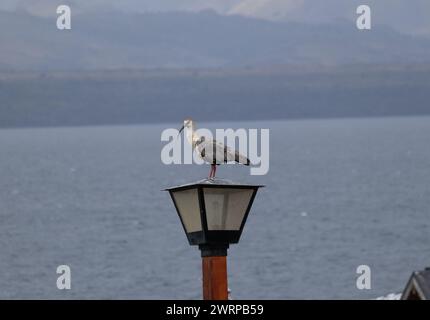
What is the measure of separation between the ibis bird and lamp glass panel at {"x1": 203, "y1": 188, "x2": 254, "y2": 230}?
2.58 feet

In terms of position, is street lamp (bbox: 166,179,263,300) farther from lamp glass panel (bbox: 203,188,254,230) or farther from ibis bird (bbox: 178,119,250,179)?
ibis bird (bbox: 178,119,250,179)

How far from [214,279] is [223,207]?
18.7 inches

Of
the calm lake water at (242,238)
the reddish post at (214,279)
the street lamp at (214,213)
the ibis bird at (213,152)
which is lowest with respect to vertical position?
the reddish post at (214,279)

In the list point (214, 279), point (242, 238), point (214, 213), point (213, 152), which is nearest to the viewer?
point (214, 279)

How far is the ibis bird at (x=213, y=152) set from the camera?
1006cm

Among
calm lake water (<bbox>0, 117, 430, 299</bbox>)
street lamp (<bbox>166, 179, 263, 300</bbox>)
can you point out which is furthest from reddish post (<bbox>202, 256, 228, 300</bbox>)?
calm lake water (<bbox>0, 117, 430, 299</bbox>)

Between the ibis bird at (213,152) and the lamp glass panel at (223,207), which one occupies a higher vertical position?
the ibis bird at (213,152)

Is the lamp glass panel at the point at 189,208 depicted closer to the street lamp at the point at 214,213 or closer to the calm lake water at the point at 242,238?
the street lamp at the point at 214,213

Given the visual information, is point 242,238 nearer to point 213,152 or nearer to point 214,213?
point 213,152

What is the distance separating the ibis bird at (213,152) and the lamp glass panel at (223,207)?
788mm

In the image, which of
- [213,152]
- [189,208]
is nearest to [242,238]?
[213,152]

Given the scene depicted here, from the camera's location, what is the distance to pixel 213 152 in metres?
10.1

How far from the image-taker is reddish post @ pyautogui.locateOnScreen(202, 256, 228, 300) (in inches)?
349

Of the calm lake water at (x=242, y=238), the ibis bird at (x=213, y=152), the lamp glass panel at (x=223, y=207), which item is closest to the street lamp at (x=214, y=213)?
the lamp glass panel at (x=223, y=207)
